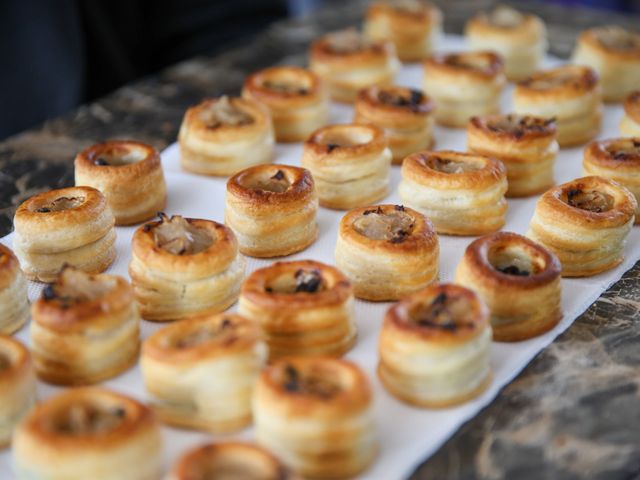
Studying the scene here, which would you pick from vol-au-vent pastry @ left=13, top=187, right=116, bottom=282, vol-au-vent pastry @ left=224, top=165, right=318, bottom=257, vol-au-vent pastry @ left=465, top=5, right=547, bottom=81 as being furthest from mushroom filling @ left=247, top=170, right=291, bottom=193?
vol-au-vent pastry @ left=465, top=5, right=547, bottom=81

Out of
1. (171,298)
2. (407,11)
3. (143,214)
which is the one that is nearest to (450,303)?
(171,298)

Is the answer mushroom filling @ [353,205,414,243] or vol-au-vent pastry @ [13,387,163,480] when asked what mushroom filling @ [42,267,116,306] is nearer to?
vol-au-vent pastry @ [13,387,163,480]

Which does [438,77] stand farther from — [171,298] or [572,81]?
[171,298]

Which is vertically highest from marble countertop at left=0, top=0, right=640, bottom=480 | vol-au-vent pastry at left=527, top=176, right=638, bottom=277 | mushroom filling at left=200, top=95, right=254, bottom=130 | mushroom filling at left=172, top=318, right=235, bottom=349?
mushroom filling at left=200, top=95, right=254, bottom=130

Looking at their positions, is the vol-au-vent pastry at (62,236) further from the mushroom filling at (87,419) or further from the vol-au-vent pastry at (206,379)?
the mushroom filling at (87,419)

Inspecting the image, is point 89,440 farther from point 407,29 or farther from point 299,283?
point 407,29

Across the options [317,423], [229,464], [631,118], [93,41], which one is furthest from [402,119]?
[93,41]

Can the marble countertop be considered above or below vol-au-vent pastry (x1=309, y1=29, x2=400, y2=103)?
below
